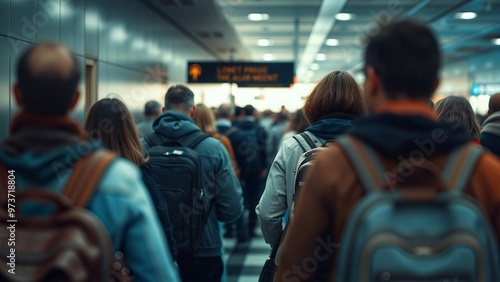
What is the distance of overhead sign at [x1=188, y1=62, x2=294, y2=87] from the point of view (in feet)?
42.6

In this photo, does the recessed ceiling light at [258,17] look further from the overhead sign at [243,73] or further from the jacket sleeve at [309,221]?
the jacket sleeve at [309,221]

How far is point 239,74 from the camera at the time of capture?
13.2 m

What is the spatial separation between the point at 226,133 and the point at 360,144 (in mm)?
7664

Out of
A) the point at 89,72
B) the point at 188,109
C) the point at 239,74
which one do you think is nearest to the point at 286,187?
the point at 188,109

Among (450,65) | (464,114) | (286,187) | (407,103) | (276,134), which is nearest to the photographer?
(407,103)

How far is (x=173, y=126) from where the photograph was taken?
4195mm

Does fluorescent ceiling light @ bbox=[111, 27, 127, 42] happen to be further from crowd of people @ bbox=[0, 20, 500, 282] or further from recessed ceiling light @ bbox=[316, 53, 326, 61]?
recessed ceiling light @ bbox=[316, 53, 326, 61]

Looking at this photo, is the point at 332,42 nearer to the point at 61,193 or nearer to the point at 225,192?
the point at 225,192

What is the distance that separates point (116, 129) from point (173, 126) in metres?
0.90

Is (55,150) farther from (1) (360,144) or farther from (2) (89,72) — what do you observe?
(2) (89,72)

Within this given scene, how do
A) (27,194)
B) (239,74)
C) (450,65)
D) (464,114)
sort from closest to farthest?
1. (27,194)
2. (464,114)
3. (239,74)
4. (450,65)

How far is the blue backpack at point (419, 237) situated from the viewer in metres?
1.65

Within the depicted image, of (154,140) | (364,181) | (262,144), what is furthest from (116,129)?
(262,144)

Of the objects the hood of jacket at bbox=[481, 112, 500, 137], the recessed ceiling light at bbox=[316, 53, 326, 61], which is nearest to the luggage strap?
the hood of jacket at bbox=[481, 112, 500, 137]
